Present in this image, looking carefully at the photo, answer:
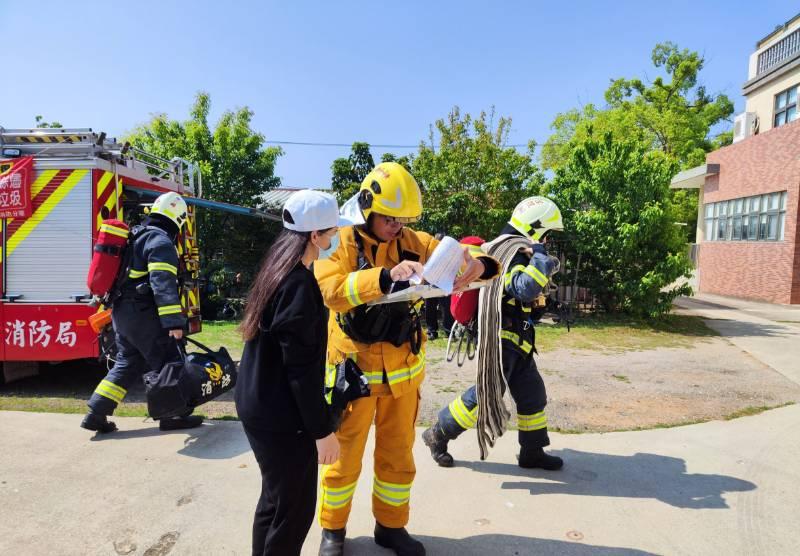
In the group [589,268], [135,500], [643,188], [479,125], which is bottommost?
[135,500]

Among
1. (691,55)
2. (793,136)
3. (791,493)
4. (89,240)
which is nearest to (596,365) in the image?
(791,493)

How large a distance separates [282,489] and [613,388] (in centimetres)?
484

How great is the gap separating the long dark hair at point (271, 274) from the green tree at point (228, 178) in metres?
11.4

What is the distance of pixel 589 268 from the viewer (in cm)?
1130

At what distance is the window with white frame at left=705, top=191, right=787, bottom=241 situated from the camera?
52.5 feet

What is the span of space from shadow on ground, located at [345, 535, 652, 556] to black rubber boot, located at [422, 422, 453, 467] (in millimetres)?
891

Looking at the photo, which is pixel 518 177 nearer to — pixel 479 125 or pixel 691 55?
pixel 479 125

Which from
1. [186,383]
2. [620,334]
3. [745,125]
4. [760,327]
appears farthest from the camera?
[745,125]

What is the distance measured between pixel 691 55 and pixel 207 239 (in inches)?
1340

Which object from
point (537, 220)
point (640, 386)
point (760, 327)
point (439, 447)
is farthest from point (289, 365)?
point (760, 327)

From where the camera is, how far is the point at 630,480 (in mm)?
3480

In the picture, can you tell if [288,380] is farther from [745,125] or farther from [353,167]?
[745,125]

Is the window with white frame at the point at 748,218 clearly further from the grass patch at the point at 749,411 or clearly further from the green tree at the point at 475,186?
the grass patch at the point at 749,411

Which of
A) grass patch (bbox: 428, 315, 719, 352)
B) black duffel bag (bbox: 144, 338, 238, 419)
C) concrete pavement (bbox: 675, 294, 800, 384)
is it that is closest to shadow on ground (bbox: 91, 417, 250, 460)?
black duffel bag (bbox: 144, 338, 238, 419)
